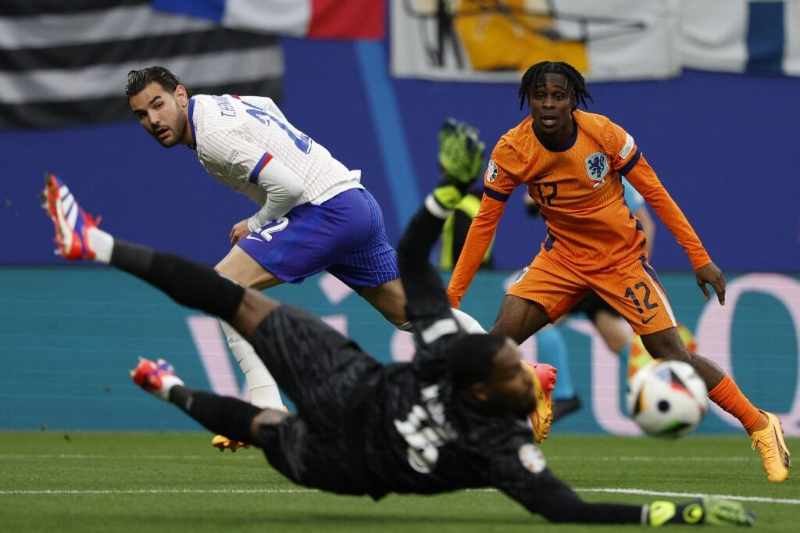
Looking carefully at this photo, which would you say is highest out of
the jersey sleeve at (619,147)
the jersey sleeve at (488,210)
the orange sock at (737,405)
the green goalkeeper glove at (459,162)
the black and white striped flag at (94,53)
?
the green goalkeeper glove at (459,162)

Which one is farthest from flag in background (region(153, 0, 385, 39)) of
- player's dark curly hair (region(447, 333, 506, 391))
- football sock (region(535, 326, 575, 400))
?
player's dark curly hair (region(447, 333, 506, 391))

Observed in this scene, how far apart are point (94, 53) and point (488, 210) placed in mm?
8591

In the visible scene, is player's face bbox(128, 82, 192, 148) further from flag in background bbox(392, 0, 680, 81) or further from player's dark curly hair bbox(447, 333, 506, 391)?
flag in background bbox(392, 0, 680, 81)

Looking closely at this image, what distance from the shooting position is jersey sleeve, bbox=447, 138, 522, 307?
9758mm

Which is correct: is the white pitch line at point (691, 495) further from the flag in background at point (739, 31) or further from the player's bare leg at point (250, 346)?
the flag in background at point (739, 31)

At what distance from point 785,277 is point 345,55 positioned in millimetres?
5630

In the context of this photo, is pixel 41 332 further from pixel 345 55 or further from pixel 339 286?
pixel 345 55

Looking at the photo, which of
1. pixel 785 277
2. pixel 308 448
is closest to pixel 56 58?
pixel 785 277

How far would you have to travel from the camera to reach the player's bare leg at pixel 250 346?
9.28 meters

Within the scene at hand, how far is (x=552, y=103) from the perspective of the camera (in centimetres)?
946

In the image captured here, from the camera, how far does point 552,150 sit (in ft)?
31.7

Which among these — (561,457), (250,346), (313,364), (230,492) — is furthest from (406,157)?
(313,364)

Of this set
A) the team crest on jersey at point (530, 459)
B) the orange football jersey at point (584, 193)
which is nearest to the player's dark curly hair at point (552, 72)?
the orange football jersey at point (584, 193)

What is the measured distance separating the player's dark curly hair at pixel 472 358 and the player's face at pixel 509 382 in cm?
3
